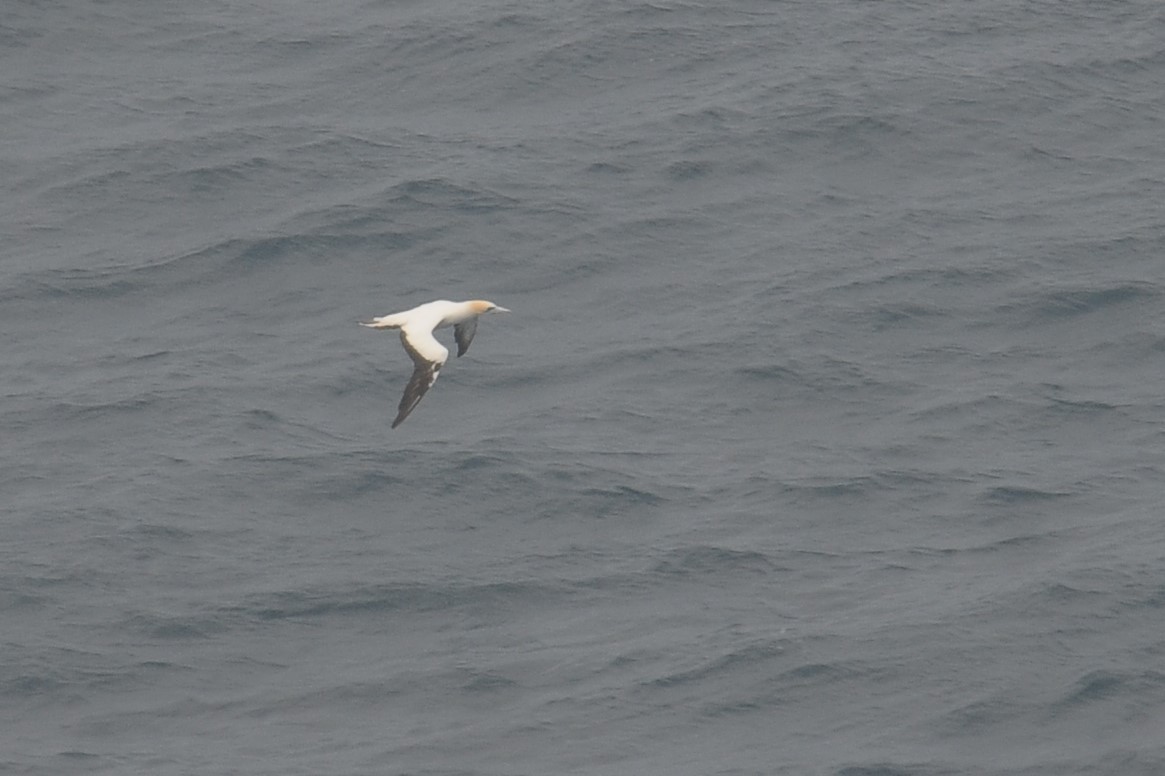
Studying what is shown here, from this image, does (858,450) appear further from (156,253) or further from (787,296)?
(156,253)

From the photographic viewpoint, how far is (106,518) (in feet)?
204

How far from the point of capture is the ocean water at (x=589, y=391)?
191 feet

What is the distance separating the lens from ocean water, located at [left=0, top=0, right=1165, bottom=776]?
58188mm

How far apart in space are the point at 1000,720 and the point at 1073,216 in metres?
16.6

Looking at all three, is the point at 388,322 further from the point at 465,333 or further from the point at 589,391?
the point at 589,391

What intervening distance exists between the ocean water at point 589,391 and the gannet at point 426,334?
7753 millimetres

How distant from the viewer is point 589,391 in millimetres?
65250

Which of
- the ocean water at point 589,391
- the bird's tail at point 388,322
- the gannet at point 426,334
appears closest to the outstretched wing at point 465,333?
the gannet at point 426,334

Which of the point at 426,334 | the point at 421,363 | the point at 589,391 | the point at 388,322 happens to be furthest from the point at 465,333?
the point at 589,391

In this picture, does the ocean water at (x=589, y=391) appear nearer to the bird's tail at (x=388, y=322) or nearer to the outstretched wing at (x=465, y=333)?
the outstretched wing at (x=465, y=333)

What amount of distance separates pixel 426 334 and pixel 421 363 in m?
0.97

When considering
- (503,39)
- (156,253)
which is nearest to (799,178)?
(503,39)

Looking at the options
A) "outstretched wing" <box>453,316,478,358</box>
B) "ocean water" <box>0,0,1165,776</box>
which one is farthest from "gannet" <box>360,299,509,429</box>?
"ocean water" <box>0,0,1165,776</box>

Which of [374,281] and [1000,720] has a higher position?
[374,281]
